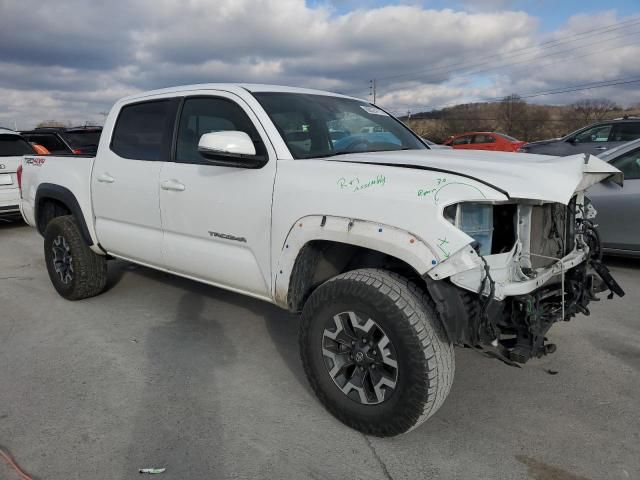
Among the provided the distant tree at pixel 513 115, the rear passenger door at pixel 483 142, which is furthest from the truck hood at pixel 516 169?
the distant tree at pixel 513 115

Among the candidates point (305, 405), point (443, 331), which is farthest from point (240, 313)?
point (443, 331)

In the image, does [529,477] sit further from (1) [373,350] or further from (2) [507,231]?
(2) [507,231]

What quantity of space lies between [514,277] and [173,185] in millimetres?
2364

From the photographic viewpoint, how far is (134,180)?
4023 millimetres

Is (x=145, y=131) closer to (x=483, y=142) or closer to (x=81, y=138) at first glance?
(x=81, y=138)

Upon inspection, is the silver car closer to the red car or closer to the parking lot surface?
the parking lot surface

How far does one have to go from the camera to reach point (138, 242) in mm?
4109

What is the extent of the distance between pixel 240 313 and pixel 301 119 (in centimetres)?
198

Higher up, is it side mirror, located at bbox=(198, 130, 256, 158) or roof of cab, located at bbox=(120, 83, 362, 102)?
roof of cab, located at bbox=(120, 83, 362, 102)

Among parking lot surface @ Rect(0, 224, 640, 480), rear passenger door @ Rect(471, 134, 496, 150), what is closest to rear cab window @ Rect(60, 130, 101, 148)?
parking lot surface @ Rect(0, 224, 640, 480)

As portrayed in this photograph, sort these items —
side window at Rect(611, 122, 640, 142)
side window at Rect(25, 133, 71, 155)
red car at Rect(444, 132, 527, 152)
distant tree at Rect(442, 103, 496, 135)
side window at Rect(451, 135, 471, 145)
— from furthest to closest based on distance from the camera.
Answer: distant tree at Rect(442, 103, 496, 135) < side window at Rect(451, 135, 471, 145) < red car at Rect(444, 132, 527, 152) < side window at Rect(25, 133, 71, 155) < side window at Rect(611, 122, 640, 142)

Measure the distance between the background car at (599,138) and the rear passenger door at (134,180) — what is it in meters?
8.31

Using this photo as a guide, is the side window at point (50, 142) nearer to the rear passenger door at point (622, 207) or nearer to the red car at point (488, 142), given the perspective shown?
the rear passenger door at point (622, 207)

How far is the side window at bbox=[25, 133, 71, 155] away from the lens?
34.1ft
